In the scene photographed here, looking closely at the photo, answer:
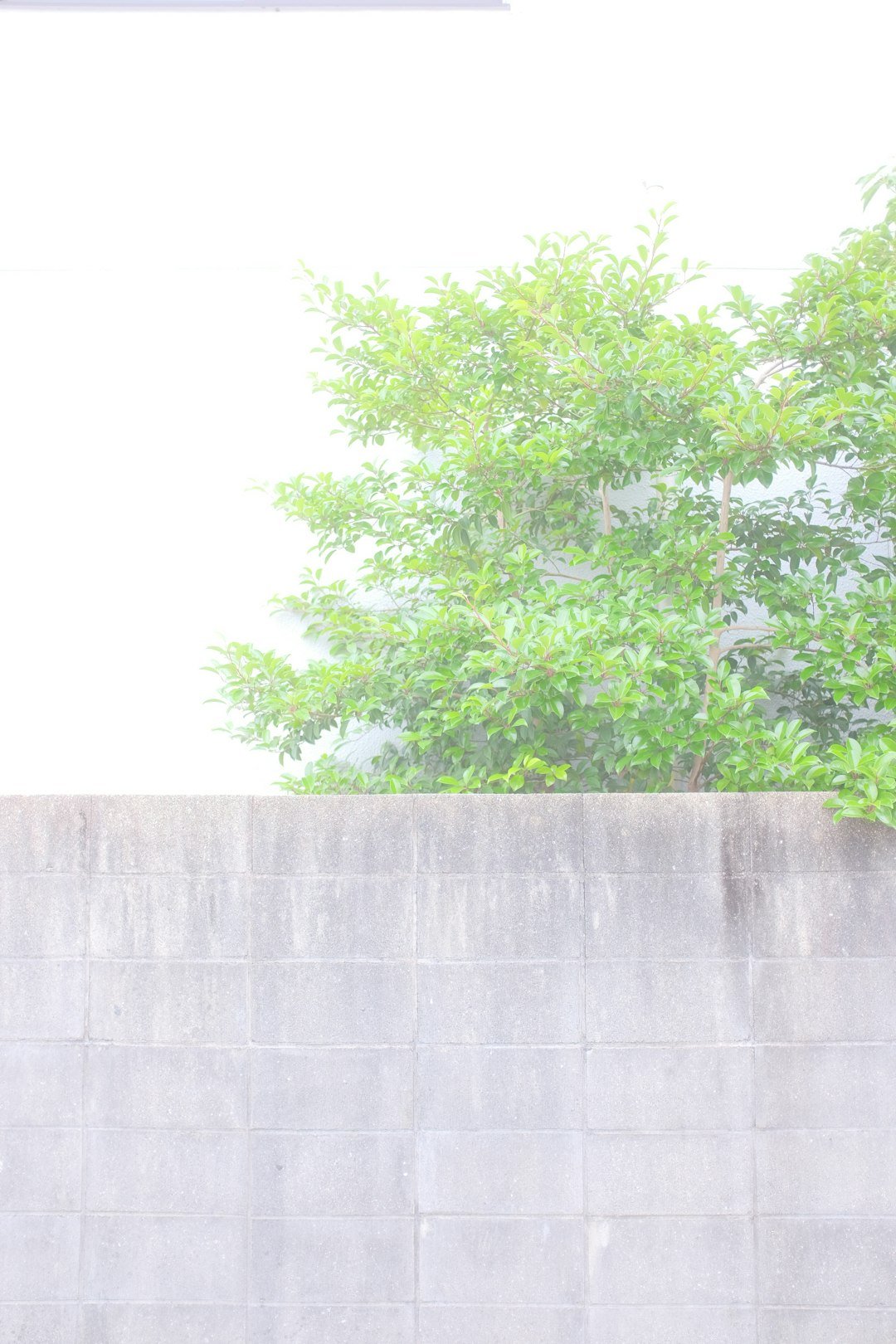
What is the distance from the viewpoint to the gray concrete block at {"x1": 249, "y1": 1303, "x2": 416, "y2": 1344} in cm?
249

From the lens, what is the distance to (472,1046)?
253cm

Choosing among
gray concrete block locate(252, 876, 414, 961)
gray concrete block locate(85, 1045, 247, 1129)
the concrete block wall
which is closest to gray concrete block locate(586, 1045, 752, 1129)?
the concrete block wall

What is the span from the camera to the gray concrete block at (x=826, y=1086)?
2.49 m

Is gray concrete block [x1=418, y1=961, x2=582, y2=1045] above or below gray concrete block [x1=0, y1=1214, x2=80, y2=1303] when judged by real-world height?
above

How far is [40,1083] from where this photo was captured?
8.45ft

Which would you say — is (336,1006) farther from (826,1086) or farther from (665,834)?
(826,1086)

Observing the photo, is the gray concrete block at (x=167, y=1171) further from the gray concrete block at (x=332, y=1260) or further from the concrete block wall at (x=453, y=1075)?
the gray concrete block at (x=332, y=1260)

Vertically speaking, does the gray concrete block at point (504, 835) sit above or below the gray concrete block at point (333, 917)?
above

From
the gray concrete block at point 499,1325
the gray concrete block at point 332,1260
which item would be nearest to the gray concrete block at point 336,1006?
the gray concrete block at point 332,1260

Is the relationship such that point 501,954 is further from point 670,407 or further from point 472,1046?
point 670,407

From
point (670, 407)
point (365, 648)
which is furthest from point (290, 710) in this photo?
point (670, 407)

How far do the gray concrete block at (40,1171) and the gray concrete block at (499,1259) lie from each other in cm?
92

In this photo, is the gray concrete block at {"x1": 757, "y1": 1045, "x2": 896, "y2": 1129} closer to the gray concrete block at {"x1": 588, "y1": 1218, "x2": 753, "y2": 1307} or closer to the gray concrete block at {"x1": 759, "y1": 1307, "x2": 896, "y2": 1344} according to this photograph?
the gray concrete block at {"x1": 588, "y1": 1218, "x2": 753, "y2": 1307}

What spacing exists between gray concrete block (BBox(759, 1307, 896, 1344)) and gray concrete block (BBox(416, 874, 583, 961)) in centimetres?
103
